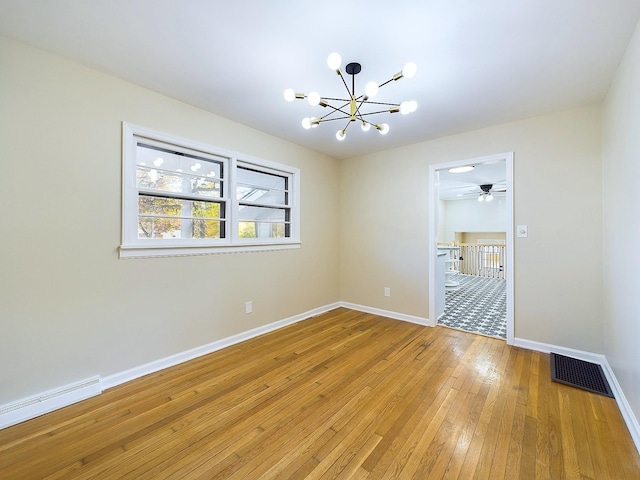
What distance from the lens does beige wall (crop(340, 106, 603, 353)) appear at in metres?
2.68

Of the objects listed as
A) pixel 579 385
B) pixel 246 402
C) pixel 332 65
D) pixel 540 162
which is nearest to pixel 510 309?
pixel 579 385

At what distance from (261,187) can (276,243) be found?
A: 0.75 metres

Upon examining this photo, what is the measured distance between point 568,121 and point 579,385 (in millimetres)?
2473

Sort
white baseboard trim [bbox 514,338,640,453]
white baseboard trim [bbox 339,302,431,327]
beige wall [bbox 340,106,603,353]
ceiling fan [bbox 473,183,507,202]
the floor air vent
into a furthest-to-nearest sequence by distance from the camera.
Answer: ceiling fan [bbox 473,183,507,202] < white baseboard trim [bbox 339,302,431,327] < beige wall [bbox 340,106,603,353] < the floor air vent < white baseboard trim [bbox 514,338,640,453]

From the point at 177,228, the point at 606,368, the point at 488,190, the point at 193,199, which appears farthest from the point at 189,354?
the point at 488,190

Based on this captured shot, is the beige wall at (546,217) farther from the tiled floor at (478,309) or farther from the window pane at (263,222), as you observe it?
the window pane at (263,222)

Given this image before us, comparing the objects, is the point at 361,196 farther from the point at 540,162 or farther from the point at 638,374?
the point at 638,374

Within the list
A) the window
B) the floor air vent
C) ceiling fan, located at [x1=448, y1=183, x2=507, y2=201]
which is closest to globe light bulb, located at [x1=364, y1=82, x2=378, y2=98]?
the window

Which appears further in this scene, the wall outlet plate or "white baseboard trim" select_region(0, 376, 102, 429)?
the wall outlet plate

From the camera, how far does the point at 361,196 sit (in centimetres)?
442

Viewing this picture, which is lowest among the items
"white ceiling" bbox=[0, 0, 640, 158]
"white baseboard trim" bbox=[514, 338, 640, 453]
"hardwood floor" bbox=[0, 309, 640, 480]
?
"hardwood floor" bbox=[0, 309, 640, 480]

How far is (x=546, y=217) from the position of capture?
289cm

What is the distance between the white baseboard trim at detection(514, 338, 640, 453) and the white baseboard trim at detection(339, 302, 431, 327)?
1049mm

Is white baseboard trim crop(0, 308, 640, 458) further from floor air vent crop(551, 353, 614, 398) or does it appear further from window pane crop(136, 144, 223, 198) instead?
window pane crop(136, 144, 223, 198)
